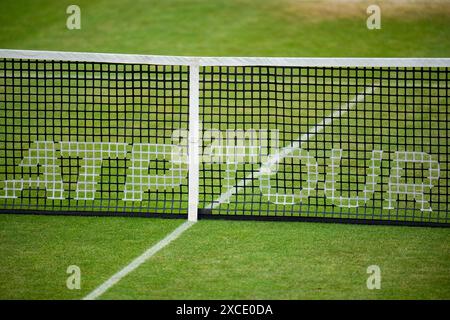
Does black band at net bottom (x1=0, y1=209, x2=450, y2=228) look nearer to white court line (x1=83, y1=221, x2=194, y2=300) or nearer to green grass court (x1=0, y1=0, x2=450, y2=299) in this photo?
green grass court (x1=0, y1=0, x2=450, y2=299)

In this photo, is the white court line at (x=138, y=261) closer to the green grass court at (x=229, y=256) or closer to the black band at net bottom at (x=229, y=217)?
the green grass court at (x=229, y=256)

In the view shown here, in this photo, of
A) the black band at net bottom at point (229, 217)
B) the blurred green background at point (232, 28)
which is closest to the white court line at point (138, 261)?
the black band at net bottom at point (229, 217)

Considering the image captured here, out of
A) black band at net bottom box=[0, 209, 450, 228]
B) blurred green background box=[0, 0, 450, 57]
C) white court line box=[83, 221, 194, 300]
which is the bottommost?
white court line box=[83, 221, 194, 300]

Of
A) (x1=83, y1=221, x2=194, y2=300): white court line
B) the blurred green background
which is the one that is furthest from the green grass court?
the blurred green background

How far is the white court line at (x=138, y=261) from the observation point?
874 cm

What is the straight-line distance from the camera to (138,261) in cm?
966

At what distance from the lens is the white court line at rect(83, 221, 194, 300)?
8742mm

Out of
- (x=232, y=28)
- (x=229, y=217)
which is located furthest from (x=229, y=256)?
(x=232, y=28)

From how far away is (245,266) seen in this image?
9516mm

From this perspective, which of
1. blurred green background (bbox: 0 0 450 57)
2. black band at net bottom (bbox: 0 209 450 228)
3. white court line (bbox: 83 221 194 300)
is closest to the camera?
white court line (bbox: 83 221 194 300)

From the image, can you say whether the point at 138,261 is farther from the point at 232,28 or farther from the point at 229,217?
the point at 232,28

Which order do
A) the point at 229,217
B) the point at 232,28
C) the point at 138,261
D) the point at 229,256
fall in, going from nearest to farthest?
the point at 138,261, the point at 229,256, the point at 229,217, the point at 232,28
